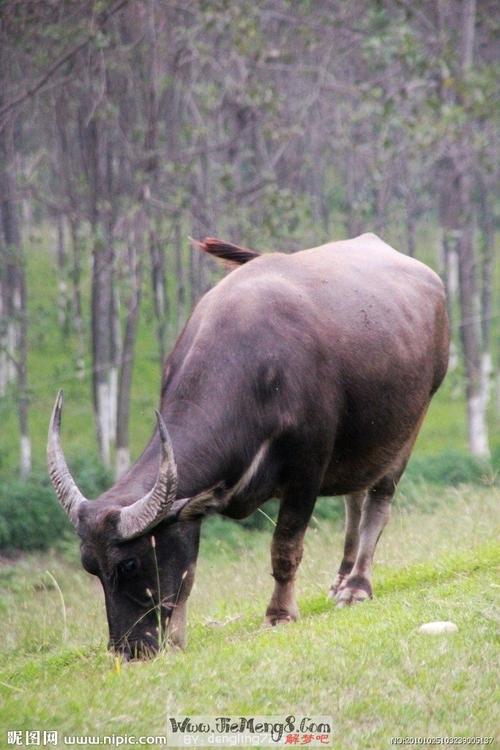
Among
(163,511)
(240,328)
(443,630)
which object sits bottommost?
(443,630)

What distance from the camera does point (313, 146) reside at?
25531mm

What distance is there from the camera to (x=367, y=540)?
8.16 metres

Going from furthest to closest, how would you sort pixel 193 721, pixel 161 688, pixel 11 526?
1. pixel 11 526
2. pixel 161 688
3. pixel 193 721

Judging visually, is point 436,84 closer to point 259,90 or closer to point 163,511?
point 259,90

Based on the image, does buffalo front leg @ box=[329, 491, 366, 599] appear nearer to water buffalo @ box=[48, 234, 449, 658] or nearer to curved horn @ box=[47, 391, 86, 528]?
water buffalo @ box=[48, 234, 449, 658]

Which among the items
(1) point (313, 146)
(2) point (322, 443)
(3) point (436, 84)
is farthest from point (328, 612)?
(1) point (313, 146)

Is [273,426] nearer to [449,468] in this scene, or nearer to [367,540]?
[367,540]

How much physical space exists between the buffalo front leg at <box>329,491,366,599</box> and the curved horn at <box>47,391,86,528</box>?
7.53 feet

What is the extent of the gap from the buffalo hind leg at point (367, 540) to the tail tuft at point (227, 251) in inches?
71.1

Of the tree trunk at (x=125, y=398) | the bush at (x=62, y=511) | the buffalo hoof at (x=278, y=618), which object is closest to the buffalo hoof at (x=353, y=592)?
the buffalo hoof at (x=278, y=618)

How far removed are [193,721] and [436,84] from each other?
50.4 feet

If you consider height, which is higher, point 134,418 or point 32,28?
point 32,28

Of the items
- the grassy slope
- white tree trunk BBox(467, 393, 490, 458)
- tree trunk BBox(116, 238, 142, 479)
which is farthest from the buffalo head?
white tree trunk BBox(467, 393, 490, 458)

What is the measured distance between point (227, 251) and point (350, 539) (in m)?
2.15
